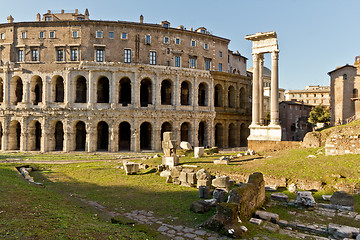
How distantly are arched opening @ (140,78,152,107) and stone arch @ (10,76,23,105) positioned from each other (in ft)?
55.6

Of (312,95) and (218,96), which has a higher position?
(312,95)

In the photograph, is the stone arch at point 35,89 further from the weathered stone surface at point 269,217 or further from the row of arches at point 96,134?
the weathered stone surface at point 269,217

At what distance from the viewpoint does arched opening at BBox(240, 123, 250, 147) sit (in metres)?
42.6

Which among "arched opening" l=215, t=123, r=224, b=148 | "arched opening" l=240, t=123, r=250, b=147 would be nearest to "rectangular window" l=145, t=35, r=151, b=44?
"arched opening" l=215, t=123, r=224, b=148

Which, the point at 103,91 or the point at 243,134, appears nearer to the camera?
the point at 103,91

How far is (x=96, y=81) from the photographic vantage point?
3275 cm

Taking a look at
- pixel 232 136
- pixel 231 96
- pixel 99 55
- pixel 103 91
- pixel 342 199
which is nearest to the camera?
pixel 342 199

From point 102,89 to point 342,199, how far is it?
32.9m

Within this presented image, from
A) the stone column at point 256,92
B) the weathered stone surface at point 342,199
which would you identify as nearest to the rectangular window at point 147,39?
the stone column at point 256,92

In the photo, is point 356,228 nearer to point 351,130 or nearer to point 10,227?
point 10,227

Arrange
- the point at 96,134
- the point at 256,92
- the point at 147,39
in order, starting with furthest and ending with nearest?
the point at 147,39, the point at 96,134, the point at 256,92

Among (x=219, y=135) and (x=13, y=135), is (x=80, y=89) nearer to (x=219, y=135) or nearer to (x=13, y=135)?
(x=13, y=135)

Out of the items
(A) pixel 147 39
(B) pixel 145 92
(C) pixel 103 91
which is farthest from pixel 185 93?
(C) pixel 103 91

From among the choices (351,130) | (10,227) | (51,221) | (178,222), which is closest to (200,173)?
(178,222)
